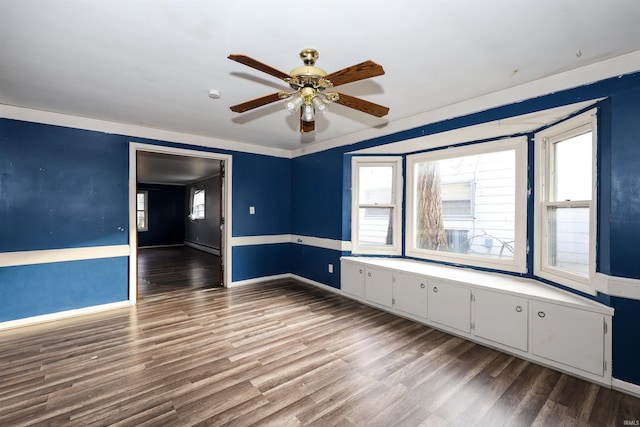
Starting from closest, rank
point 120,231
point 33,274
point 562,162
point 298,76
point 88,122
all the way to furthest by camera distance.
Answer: point 298,76, point 562,162, point 33,274, point 88,122, point 120,231

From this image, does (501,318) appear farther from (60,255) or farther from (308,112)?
(60,255)

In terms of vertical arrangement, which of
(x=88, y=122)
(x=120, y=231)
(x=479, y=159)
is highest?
(x=88, y=122)

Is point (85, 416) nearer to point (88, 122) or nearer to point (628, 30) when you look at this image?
point (88, 122)

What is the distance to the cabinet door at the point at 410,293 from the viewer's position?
10.9 ft

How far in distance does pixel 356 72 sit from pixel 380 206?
2820 mm

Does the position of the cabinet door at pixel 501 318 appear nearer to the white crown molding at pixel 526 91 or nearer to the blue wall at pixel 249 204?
the blue wall at pixel 249 204

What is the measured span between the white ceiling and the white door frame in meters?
1.04

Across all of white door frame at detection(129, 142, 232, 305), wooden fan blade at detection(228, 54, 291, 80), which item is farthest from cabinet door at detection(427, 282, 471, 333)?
white door frame at detection(129, 142, 232, 305)

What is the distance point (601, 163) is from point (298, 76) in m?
2.43

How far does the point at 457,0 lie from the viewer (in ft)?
5.17

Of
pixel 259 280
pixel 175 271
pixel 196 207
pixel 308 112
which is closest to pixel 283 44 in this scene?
pixel 308 112

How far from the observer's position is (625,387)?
6.81 feet

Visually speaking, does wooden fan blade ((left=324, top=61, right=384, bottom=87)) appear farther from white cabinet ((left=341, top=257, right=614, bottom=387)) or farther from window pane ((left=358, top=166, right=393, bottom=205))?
window pane ((left=358, top=166, right=393, bottom=205))

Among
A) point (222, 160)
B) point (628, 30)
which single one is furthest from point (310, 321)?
point (628, 30)
